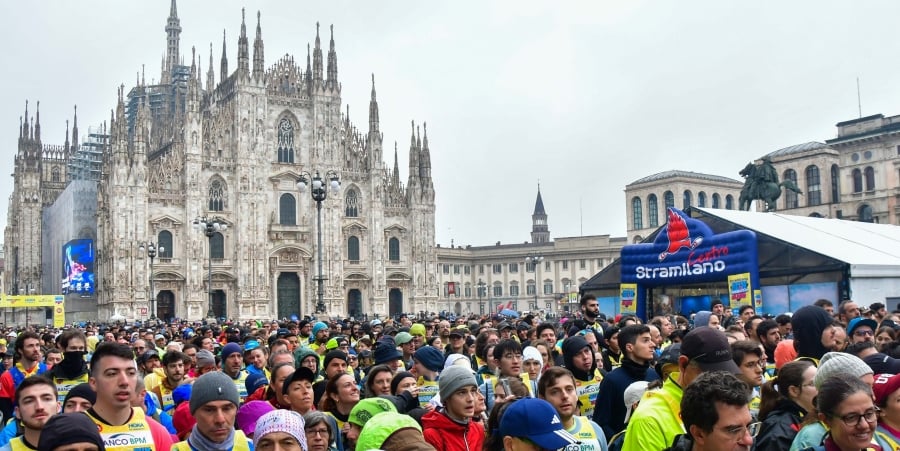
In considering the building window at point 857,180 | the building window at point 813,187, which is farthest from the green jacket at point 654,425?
the building window at point 813,187

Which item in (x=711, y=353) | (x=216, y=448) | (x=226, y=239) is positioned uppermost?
(x=226, y=239)

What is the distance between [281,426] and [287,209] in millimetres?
53236

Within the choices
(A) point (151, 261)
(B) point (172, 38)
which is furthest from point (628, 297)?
(B) point (172, 38)

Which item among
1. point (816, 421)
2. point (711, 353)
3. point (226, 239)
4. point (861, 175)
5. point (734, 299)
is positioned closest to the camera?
point (816, 421)

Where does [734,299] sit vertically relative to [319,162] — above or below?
below

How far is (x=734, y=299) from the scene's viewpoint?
25672mm

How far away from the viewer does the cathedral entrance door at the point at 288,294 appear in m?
56.5

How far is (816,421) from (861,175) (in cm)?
7168

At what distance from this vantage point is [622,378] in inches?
261

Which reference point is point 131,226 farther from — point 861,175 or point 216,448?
point 861,175

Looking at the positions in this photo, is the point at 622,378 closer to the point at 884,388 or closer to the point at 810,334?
the point at 810,334

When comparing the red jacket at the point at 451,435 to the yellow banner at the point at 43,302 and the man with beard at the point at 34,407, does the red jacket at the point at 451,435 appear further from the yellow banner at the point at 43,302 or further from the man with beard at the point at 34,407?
the yellow banner at the point at 43,302

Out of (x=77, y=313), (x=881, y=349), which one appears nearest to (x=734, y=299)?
(x=881, y=349)

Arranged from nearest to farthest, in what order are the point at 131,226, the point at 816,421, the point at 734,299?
the point at 816,421, the point at 734,299, the point at 131,226
